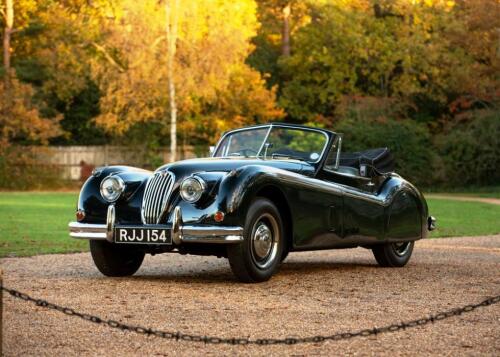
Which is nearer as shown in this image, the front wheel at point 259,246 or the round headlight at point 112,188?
the front wheel at point 259,246

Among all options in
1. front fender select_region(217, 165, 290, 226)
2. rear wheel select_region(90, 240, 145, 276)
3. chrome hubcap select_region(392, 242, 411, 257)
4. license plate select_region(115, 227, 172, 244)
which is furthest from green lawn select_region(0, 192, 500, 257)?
front fender select_region(217, 165, 290, 226)

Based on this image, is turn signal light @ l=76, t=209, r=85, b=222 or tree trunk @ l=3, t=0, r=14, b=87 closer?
turn signal light @ l=76, t=209, r=85, b=222

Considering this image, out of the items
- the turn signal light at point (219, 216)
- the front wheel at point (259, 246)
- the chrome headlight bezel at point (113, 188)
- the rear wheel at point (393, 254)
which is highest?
the chrome headlight bezel at point (113, 188)

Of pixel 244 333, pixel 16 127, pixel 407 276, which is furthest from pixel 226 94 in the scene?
pixel 244 333

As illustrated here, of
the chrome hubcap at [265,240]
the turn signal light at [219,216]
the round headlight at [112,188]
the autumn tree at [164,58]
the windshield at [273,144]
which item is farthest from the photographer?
the autumn tree at [164,58]

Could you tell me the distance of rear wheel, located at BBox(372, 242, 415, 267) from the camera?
12.0 metres

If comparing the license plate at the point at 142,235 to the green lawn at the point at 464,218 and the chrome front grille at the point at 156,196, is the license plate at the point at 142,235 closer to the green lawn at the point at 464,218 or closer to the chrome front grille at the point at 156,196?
the chrome front grille at the point at 156,196

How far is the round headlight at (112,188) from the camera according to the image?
10117 mm

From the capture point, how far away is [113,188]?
10.2 metres

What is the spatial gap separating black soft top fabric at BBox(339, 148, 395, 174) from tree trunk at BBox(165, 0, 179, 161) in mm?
33488

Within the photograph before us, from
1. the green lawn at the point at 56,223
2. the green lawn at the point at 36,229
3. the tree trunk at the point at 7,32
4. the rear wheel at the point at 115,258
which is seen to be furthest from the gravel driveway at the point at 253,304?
the tree trunk at the point at 7,32

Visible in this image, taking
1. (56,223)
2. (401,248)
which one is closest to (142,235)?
(401,248)

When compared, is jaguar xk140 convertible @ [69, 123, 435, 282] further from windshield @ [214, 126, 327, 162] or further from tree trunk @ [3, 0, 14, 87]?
tree trunk @ [3, 0, 14, 87]

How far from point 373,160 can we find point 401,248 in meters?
1.22
